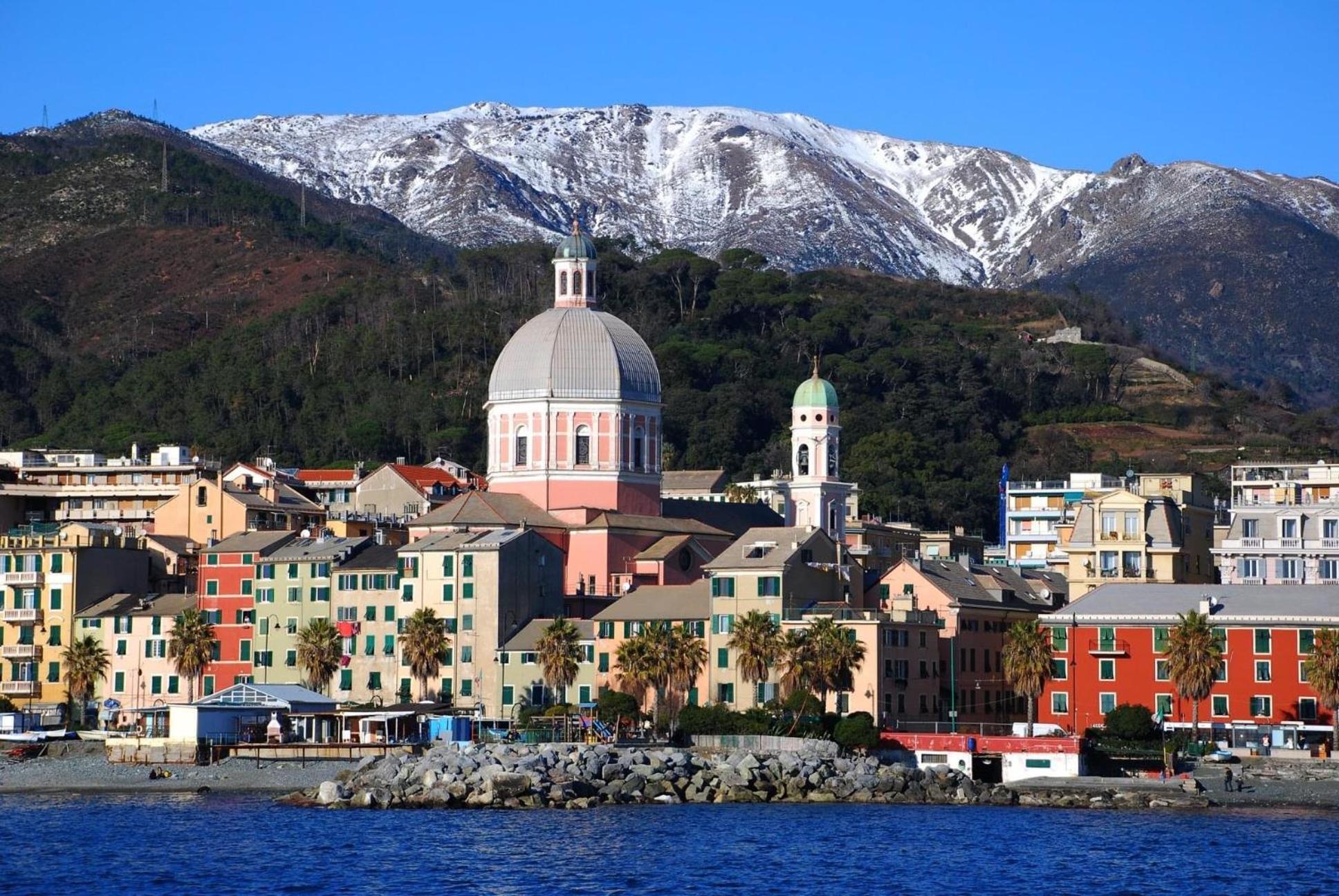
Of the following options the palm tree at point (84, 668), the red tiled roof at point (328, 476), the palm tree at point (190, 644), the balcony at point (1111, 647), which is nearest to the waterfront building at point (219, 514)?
the palm tree at point (84, 668)

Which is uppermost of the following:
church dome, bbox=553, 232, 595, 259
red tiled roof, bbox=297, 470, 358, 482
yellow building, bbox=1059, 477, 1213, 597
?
church dome, bbox=553, 232, 595, 259

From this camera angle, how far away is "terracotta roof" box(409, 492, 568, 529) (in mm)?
115688

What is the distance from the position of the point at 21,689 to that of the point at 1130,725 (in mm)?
50508

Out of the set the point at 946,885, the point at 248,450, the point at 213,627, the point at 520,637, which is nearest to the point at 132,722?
the point at 213,627

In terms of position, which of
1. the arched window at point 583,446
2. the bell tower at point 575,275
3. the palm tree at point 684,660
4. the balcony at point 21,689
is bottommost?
the balcony at point 21,689

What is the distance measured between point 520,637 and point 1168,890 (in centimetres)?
4495

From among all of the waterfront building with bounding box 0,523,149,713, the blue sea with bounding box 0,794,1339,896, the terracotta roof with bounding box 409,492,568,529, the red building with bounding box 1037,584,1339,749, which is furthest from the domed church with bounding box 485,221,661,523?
the blue sea with bounding box 0,794,1339,896

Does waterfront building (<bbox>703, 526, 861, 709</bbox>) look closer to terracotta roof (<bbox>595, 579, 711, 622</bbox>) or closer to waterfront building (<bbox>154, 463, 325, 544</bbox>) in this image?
terracotta roof (<bbox>595, 579, 711, 622</bbox>)

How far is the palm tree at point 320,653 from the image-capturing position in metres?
108

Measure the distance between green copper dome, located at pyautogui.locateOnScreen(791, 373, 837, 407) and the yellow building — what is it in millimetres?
21061

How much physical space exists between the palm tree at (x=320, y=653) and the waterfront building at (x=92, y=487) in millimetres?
34562

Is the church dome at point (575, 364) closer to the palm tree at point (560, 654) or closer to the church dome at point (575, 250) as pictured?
the church dome at point (575, 250)

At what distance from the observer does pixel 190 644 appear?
110 metres

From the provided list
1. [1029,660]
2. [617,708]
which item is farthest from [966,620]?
[617,708]
